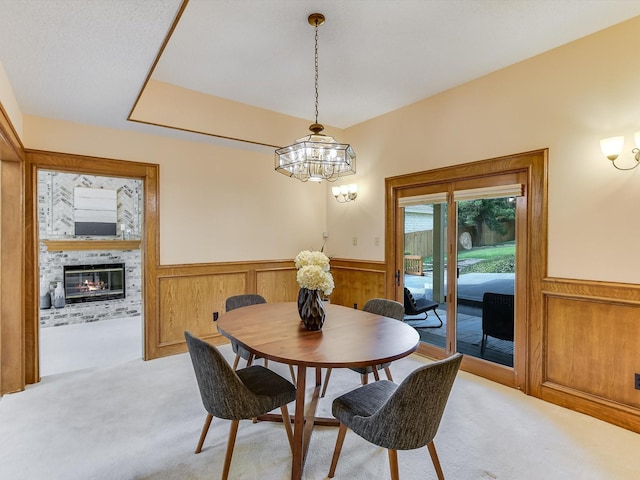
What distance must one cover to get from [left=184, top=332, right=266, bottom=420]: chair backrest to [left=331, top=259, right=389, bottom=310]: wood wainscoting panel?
2.67 meters

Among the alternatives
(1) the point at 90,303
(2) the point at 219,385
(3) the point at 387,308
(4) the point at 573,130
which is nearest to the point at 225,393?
(2) the point at 219,385

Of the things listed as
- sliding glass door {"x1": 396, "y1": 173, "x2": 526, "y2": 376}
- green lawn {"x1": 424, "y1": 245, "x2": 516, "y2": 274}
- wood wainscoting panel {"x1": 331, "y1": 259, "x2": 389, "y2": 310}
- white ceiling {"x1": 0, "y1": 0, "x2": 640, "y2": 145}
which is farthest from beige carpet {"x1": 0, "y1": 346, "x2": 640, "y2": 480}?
white ceiling {"x1": 0, "y1": 0, "x2": 640, "y2": 145}

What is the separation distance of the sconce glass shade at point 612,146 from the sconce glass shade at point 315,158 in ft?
5.95

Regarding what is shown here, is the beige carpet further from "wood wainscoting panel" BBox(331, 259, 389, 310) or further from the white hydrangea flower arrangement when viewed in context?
"wood wainscoting panel" BBox(331, 259, 389, 310)

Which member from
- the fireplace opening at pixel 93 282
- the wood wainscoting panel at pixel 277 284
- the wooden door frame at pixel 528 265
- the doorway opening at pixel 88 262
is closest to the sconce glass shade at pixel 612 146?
the wooden door frame at pixel 528 265

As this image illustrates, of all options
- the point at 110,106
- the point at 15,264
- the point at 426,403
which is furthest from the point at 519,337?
the point at 15,264

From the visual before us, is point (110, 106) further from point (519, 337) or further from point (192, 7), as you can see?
point (519, 337)

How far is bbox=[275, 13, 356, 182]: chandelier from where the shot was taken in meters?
2.31

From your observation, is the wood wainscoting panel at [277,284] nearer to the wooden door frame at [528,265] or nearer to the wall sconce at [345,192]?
the wall sconce at [345,192]

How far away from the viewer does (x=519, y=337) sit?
9.64 ft

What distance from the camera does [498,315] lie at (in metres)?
3.16

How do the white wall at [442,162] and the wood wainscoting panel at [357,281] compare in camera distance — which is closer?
the white wall at [442,162]

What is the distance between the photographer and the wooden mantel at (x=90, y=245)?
5285 mm

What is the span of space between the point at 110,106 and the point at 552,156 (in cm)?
381
